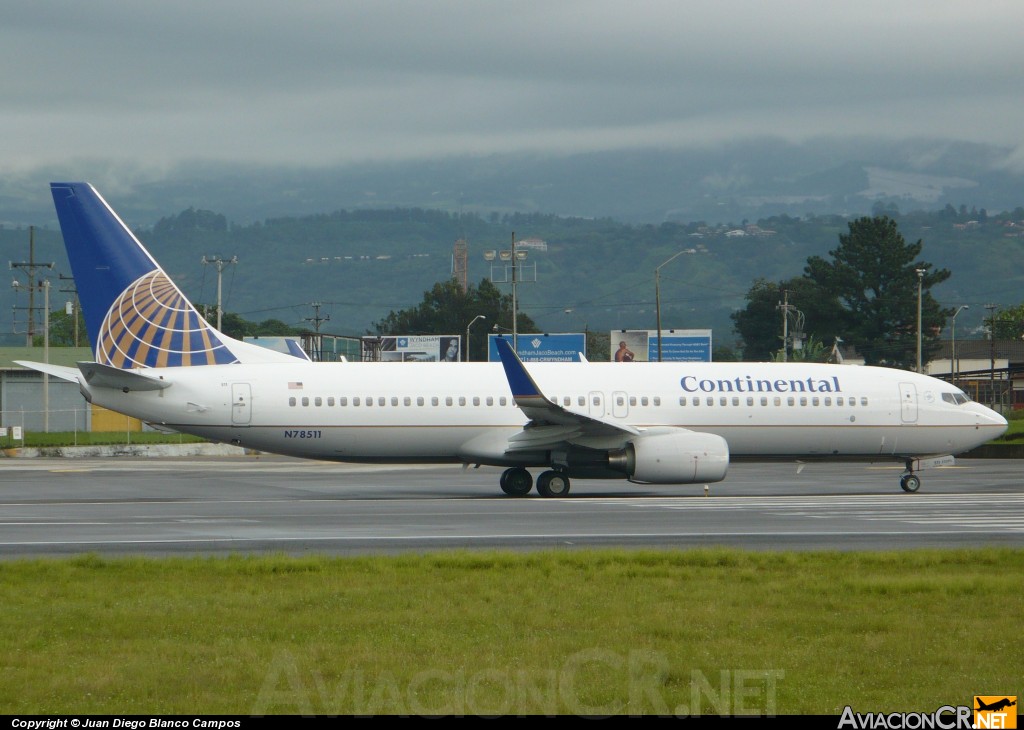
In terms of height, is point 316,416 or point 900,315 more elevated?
point 900,315

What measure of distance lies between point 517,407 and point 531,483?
1.96 metres

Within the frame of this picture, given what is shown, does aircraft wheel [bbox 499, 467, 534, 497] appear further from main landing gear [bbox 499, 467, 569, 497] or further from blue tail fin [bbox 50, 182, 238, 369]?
blue tail fin [bbox 50, 182, 238, 369]

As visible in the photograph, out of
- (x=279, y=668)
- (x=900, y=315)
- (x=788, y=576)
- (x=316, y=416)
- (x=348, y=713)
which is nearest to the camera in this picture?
(x=348, y=713)

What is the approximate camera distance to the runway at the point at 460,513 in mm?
19938

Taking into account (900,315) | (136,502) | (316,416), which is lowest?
(136,502)

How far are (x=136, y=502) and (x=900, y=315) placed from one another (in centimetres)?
9233

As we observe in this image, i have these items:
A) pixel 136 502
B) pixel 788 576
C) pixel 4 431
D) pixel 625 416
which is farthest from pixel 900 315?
pixel 788 576

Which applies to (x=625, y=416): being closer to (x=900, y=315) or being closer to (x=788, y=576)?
(x=788, y=576)

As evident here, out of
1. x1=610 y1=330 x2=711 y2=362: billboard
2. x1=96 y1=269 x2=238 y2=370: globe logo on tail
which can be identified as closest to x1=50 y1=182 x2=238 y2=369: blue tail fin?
x1=96 y1=269 x2=238 y2=370: globe logo on tail

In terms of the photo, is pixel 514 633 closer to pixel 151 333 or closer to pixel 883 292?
pixel 151 333

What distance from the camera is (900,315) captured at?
110 meters

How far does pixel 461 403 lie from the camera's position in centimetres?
3139

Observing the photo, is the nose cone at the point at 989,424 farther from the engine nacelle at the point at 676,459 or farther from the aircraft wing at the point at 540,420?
the aircraft wing at the point at 540,420

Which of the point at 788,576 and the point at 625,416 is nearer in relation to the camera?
the point at 788,576
